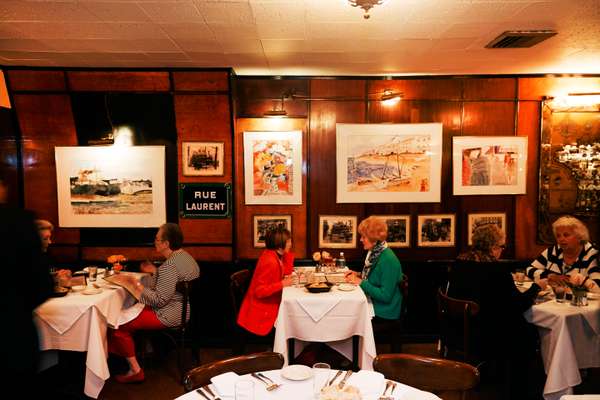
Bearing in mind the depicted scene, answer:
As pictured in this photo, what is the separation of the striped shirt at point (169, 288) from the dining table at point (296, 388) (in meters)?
1.86

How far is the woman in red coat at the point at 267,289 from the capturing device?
3680 millimetres

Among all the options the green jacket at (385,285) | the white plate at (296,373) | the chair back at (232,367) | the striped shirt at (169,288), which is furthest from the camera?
the striped shirt at (169,288)

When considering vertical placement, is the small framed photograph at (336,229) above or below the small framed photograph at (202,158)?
below

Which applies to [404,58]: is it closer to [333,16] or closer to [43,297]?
[333,16]

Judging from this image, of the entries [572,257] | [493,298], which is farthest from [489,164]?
[493,298]

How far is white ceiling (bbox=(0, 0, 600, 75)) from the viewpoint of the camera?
9.69ft

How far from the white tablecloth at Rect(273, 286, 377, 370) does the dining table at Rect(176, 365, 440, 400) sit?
134 cm

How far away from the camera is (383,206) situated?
16.7 feet

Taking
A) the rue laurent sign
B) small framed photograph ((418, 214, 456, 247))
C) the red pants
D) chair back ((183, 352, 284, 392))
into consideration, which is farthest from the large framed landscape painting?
small framed photograph ((418, 214, 456, 247))

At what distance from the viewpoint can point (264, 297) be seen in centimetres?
376

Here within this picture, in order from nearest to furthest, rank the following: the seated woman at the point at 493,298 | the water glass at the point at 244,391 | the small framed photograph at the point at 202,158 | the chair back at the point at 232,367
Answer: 1. the water glass at the point at 244,391
2. the chair back at the point at 232,367
3. the seated woman at the point at 493,298
4. the small framed photograph at the point at 202,158

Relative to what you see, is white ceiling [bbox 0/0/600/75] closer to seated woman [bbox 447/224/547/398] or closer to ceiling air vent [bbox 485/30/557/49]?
ceiling air vent [bbox 485/30/557/49]

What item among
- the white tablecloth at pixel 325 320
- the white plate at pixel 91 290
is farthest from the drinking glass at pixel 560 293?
the white plate at pixel 91 290

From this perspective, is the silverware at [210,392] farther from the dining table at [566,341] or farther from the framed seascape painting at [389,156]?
the framed seascape painting at [389,156]
